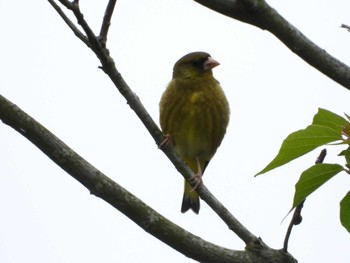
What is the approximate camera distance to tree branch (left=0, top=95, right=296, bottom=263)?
7.79 ft

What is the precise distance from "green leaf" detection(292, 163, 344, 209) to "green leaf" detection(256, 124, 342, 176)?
0.22 ft

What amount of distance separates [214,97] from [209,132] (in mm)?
314

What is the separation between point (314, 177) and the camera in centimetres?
211

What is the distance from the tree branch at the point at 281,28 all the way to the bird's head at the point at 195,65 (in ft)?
10.7

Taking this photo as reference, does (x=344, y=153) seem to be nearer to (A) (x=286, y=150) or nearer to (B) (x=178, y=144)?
(A) (x=286, y=150)

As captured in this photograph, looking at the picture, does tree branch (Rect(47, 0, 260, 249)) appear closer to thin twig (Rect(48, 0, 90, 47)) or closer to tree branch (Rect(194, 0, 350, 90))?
thin twig (Rect(48, 0, 90, 47))

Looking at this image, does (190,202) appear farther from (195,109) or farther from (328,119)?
(328,119)

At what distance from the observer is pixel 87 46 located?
2.77m

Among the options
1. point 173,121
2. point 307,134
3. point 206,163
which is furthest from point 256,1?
point 206,163

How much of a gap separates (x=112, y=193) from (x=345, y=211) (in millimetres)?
888

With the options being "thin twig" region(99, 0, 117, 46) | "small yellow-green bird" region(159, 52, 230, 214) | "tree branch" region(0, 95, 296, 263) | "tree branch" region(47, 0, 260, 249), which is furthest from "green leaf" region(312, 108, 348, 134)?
"small yellow-green bird" region(159, 52, 230, 214)

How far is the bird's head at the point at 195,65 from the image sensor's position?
592 centimetres

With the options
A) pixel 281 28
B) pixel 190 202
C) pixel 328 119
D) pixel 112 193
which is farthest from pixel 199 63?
pixel 328 119

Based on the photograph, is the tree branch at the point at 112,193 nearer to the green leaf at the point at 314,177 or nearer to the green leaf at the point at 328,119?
the green leaf at the point at 314,177
